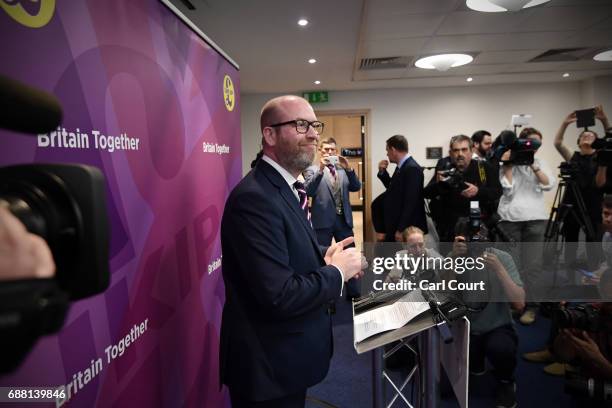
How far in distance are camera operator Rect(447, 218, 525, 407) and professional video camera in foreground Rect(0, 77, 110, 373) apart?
7.10 ft

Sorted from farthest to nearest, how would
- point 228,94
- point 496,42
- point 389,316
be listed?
point 496,42
point 228,94
point 389,316

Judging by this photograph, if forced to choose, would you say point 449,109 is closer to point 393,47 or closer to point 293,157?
point 393,47

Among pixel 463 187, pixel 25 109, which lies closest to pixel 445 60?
pixel 463 187

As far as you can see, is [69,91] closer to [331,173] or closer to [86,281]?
[86,281]

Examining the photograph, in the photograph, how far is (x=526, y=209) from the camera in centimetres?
368

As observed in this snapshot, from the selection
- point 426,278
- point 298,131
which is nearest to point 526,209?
point 426,278

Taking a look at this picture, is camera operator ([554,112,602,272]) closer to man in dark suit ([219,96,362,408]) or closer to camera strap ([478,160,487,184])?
camera strap ([478,160,487,184])

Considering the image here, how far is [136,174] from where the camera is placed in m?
1.20

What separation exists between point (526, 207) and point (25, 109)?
408cm

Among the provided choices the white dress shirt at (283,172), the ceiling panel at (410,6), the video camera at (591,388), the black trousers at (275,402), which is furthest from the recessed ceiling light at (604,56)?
the black trousers at (275,402)

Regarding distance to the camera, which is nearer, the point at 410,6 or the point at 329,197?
the point at 410,6

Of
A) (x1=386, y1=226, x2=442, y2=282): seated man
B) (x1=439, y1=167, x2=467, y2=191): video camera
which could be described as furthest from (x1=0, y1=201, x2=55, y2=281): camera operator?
(x1=439, y1=167, x2=467, y2=191): video camera

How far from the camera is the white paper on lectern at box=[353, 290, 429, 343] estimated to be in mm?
1402

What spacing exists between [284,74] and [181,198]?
161 inches
